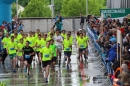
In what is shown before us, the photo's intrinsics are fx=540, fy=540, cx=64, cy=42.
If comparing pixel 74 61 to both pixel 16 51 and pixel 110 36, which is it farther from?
pixel 110 36

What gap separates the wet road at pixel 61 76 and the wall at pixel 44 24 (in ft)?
86.2

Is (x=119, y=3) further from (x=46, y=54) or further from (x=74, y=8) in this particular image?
(x=46, y=54)

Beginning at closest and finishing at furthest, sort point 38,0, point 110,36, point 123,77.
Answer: point 123,77, point 110,36, point 38,0

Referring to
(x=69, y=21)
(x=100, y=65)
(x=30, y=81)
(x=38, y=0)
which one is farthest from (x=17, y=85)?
(x=38, y=0)

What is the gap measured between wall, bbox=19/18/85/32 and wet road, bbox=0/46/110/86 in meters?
26.3

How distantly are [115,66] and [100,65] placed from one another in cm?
998

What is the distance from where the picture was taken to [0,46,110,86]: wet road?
23250 mm

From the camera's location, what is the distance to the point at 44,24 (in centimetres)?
5750

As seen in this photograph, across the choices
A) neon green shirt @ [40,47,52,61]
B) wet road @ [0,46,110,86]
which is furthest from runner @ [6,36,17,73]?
neon green shirt @ [40,47,52,61]

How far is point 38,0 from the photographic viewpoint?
264 feet

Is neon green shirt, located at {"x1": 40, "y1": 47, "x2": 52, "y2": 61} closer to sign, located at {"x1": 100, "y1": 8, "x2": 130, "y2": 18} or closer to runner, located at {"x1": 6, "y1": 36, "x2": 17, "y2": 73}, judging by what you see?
runner, located at {"x1": 6, "y1": 36, "x2": 17, "y2": 73}

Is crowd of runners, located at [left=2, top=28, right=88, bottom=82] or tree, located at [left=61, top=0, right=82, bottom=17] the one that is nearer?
crowd of runners, located at [left=2, top=28, right=88, bottom=82]

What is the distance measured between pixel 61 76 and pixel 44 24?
32.4 m

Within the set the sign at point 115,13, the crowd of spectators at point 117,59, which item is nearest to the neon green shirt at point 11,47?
the crowd of spectators at point 117,59
